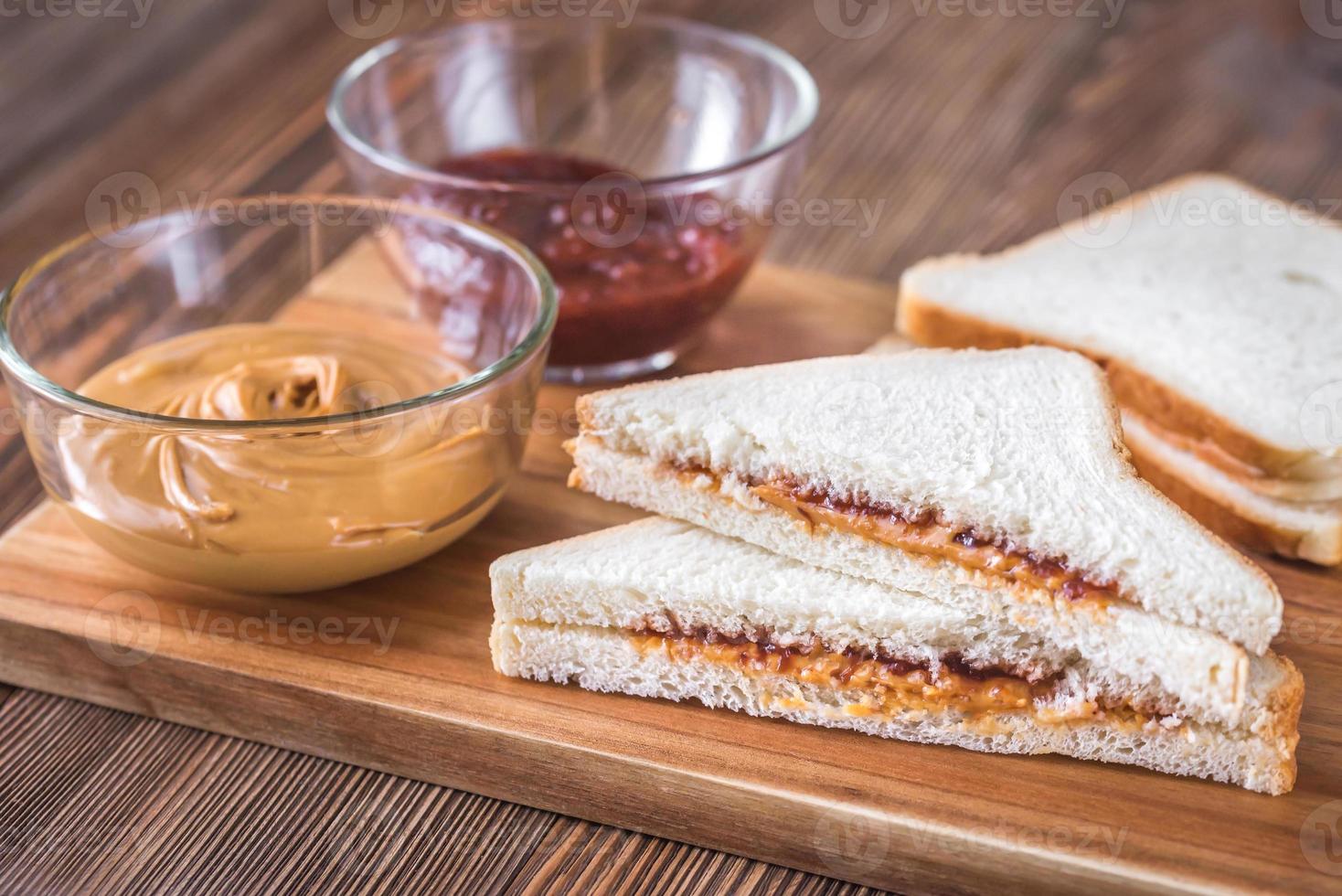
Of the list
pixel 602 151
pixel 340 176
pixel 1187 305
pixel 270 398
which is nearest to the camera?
pixel 270 398

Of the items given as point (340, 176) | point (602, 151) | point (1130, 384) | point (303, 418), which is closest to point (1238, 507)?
point (1130, 384)

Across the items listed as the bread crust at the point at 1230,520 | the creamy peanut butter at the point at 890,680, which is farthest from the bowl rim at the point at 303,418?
the bread crust at the point at 1230,520

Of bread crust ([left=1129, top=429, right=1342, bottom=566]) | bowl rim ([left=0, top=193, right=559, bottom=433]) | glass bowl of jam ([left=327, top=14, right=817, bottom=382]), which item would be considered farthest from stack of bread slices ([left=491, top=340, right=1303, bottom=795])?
glass bowl of jam ([left=327, top=14, right=817, bottom=382])

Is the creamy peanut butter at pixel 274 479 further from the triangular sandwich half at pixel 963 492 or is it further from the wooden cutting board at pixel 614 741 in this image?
the triangular sandwich half at pixel 963 492

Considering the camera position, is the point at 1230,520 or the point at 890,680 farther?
the point at 1230,520

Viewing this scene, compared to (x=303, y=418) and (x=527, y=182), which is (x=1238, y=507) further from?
(x=303, y=418)

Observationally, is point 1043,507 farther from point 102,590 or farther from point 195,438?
point 102,590

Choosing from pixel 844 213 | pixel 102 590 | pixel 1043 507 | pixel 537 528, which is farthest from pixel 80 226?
pixel 1043 507
